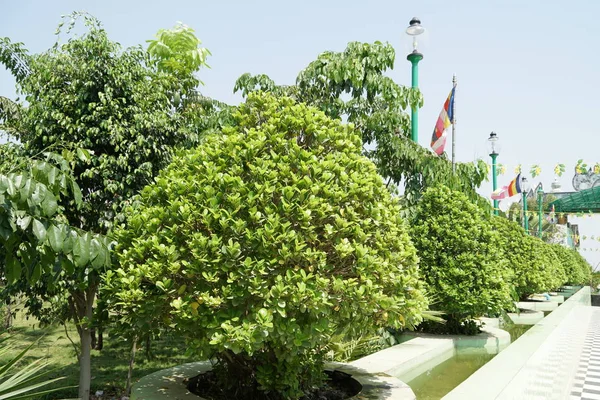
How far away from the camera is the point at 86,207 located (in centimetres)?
552

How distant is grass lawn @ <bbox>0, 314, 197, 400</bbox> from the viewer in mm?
7285

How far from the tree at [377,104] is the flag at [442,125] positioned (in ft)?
5.01

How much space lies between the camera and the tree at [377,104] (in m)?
8.70

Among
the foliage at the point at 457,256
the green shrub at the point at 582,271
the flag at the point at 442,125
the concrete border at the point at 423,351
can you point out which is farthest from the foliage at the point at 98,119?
the green shrub at the point at 582,271

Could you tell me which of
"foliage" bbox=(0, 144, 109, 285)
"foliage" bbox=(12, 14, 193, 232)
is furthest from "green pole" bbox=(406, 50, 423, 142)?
"foliage" bbox=(0, 144, 109, 285)

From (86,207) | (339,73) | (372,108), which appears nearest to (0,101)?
(86,207)

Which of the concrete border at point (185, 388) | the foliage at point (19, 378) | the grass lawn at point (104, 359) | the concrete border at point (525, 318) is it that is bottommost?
the grass lawn at point (104, 359)

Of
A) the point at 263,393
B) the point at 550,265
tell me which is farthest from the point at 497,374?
the point at 550,265

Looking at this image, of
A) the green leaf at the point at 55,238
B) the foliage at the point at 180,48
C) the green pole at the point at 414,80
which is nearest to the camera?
the green leaf at the point at 55,238

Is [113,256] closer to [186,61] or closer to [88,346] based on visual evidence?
Result: [88,346]

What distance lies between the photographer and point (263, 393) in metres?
4.45

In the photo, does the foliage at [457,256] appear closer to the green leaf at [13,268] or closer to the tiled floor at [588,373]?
the tiled floor at [588,373]

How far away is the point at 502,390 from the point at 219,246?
10.2ft

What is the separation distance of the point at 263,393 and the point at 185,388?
73cm
